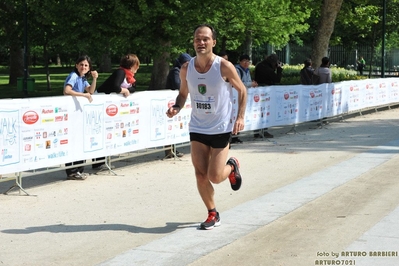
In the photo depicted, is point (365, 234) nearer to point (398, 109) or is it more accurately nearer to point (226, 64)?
point (226, 64)

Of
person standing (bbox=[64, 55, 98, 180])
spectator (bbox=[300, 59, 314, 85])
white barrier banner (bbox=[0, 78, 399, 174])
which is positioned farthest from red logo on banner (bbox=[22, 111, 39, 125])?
spectator (bbox=[300, 59, 314, 85])

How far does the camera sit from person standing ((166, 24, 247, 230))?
8.21 metres

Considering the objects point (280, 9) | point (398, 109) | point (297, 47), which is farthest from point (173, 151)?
point (297, 47)

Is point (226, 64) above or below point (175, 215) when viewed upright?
above

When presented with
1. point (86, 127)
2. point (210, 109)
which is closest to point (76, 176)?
point (86, 127)

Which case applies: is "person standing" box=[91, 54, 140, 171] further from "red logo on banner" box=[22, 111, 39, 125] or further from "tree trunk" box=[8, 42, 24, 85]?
"tree trunk" box=[8, 42, 24, 85]

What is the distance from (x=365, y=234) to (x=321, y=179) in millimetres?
3837

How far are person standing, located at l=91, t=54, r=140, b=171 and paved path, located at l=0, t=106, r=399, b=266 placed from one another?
1.26 m

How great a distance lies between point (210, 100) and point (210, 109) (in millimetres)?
94

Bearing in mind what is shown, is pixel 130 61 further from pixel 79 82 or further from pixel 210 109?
pixel 210 109

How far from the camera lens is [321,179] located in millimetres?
12016

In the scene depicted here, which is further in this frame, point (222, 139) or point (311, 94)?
point (311, 94)

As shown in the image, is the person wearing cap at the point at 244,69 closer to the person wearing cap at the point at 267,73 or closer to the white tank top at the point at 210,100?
the person wearing cap at the point at 267,73

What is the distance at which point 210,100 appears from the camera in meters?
8.24
